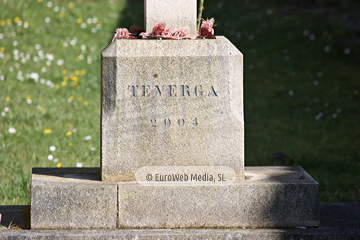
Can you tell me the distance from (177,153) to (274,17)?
8369 mm

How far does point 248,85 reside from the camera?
859 centimetres

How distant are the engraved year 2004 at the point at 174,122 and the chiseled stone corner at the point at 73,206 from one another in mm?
445

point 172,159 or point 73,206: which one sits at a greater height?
point 172,159

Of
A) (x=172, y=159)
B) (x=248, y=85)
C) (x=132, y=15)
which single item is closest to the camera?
(x=172, y=159)

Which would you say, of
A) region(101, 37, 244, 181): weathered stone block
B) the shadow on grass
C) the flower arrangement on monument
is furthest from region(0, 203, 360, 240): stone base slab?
the shadow on grass

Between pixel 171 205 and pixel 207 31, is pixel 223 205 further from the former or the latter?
pixel 207 31

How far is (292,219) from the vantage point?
3.53m

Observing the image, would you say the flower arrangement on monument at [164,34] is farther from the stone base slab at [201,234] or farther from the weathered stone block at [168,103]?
the stone base slab at [201,234]

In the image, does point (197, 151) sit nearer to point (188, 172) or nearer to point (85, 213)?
point (188, 172)

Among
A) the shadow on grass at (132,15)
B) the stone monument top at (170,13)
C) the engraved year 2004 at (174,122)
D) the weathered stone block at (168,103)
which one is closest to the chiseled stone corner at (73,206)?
the weathered stone block at (168,103)

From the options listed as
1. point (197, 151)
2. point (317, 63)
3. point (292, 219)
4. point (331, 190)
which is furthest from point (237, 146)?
point (317, 63)

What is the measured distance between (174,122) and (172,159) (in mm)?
222

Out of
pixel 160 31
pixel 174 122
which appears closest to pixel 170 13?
pixel 160 31

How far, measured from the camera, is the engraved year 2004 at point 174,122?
3566 mm
